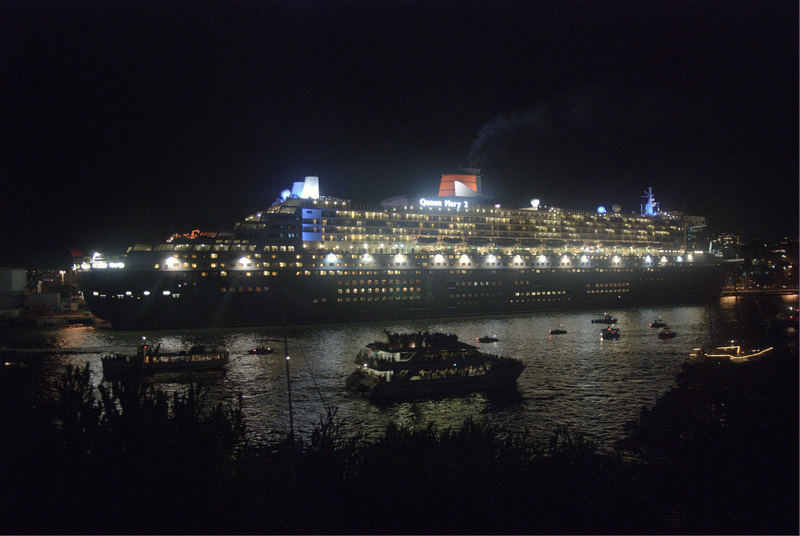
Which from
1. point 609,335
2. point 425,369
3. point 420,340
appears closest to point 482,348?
point 609,335

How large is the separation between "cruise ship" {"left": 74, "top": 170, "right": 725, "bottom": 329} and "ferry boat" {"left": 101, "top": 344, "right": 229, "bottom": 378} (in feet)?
46.8

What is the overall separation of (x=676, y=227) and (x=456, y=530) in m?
72.7

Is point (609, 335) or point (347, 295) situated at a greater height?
point (347, 295)

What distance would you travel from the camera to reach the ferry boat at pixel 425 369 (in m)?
21.7

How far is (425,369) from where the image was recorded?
72.8ft

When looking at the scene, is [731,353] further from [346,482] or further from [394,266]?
[394,266]

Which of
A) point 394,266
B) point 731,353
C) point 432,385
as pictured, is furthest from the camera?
point 394,266

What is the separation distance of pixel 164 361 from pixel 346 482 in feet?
67.0

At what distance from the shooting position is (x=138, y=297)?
4138 centimetres

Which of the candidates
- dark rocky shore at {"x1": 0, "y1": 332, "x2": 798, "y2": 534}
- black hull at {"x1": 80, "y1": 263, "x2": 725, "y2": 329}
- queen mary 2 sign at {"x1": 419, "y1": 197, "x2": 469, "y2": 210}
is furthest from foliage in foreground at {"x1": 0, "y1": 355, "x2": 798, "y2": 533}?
queen mary 2 sign at {"x1": 419, "y1": 197, "x2": 469, "y2": 210}

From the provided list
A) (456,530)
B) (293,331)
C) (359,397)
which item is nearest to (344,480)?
(456,530)

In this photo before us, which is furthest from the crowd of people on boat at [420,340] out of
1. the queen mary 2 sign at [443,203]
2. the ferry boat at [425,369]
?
the queen mary 2 sign at [443,203]

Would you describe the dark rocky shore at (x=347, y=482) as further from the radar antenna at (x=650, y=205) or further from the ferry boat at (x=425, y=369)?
the radar antenna at (x=650, y=205)

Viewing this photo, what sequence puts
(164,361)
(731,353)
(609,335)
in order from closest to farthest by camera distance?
(731,353) → (164,361) → (609,335)
